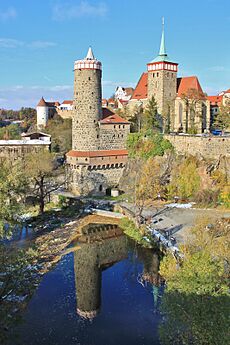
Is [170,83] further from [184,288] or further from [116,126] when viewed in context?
[184,288]

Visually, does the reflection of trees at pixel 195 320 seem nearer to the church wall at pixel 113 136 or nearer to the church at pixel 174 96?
the church wall at pixel 113 136

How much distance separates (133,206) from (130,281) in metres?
11.0

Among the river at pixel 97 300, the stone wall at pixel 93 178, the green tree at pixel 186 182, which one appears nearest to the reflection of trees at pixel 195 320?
the river at pixel 97 300

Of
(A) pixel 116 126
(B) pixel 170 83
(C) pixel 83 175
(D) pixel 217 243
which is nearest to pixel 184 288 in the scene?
(D) pixel 217 243

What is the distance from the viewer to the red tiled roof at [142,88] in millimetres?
43781

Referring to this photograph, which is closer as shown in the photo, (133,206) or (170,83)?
(133,206)

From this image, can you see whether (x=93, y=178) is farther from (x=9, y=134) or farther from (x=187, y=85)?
(x=9, y=134)

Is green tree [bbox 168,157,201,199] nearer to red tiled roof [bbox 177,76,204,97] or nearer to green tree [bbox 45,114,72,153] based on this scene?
red tiled roof [bbox 177,76,204,97]

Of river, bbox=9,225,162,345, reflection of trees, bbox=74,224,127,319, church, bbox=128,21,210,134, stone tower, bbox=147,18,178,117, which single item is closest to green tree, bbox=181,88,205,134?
church, bbox=128,21,210,134

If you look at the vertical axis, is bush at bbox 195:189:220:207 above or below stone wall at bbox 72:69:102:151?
below

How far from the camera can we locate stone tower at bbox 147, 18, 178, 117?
40.2 metres

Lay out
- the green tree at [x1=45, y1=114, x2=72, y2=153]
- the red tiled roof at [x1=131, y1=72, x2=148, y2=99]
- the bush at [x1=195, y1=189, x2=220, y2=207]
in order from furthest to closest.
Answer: the green tree at [x1=45, y1=114, x2=72, y2=153], the red tiled roof at [x1=131, y1=72, x2=148, y2=99], the bush at [x1=195, y1=189, x2=220, y2=207]

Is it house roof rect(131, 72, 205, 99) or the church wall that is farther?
house roof rect(131, 72, 205, 99)

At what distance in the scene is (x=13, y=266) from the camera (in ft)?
52.3
